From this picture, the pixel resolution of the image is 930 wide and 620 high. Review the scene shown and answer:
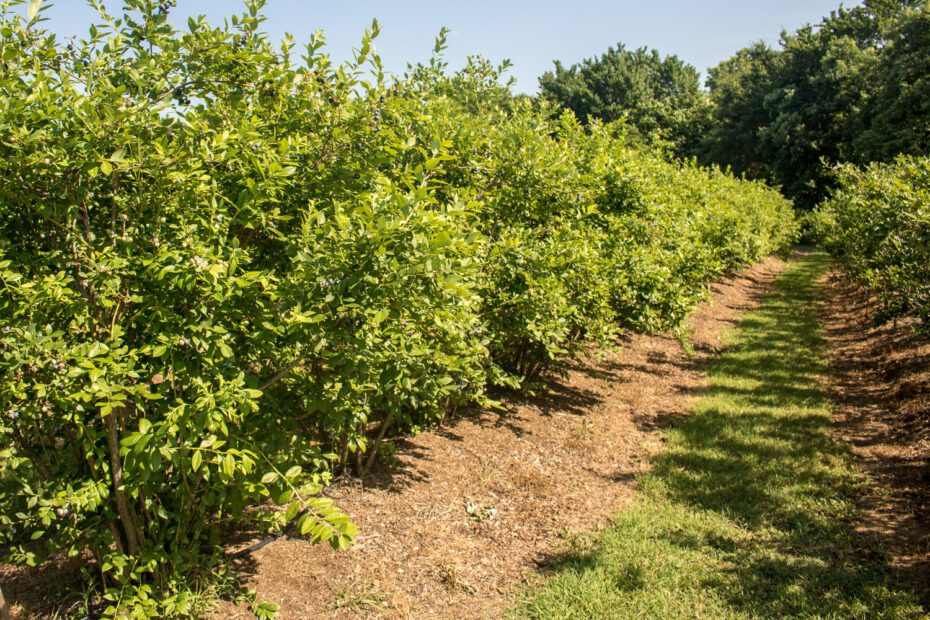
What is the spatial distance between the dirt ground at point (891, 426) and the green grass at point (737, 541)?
0.53 ft

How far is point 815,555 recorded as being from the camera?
4.04 metres

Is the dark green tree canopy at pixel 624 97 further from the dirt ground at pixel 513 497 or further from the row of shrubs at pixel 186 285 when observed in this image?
the row of shrubs at pixel 186 285

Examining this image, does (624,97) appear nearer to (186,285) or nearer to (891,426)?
(891,426)

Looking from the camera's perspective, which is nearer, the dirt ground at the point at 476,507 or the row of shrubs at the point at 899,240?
the dirt ground at the point at 476,507

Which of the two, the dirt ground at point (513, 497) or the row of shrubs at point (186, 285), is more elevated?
the row of shrubs at point (186, 285)

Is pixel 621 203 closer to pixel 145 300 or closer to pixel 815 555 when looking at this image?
pixel 815 555

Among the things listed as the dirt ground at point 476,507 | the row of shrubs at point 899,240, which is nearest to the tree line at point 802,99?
the row of shrubs at point 899,240

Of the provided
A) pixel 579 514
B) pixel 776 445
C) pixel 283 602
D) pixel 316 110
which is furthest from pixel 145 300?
pixel 776 445

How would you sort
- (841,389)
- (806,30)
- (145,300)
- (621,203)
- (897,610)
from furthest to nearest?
(806,30) → (841,389) → (621,203) → (897,610) → (145,300)

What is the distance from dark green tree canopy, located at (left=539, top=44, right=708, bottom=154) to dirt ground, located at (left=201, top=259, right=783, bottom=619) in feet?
139

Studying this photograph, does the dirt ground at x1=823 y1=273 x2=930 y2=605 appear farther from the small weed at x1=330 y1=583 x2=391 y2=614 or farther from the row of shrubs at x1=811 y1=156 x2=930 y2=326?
the small weed at x1=330 y1=583 x2=391 y2=614

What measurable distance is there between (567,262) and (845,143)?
38.9 m

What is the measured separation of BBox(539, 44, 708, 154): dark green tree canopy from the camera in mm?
47656

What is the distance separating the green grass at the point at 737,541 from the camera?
350 cm
